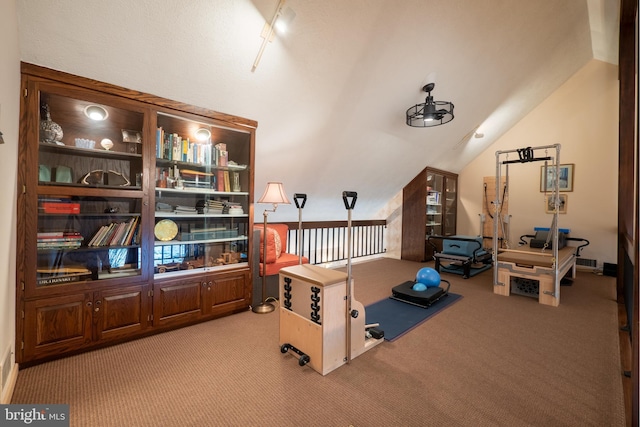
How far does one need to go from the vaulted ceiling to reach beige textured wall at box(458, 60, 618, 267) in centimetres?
42

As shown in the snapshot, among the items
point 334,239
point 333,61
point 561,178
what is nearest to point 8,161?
point 333,61

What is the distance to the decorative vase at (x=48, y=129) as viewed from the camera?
208 centimetres

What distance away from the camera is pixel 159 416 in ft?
5.14

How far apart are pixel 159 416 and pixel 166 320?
1.16 metres

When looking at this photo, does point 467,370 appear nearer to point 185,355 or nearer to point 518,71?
point 185,355

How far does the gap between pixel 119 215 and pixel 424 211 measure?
18.0 feet

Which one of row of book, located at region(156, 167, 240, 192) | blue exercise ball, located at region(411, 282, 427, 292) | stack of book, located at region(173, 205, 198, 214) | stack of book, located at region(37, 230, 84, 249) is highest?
row of book, located at region(156, 167, 240, 192)

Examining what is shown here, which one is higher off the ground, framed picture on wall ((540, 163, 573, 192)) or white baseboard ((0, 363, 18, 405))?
framed picture on wall ((540, 163, 573, 192))

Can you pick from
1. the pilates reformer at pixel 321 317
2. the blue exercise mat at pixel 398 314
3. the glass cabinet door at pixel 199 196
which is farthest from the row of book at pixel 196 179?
the blue exercise mat at pixel 398 314

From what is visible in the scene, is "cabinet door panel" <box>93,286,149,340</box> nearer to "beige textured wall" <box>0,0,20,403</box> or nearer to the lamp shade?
"beige textured wall" <box>0,0,20,403</box>

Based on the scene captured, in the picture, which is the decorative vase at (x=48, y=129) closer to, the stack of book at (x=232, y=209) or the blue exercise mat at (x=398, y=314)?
the stack of book at (x=232, y=209)

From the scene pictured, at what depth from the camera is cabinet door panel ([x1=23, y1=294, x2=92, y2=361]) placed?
198 centimetres

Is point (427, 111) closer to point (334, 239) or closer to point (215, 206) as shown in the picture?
point (215, 206)

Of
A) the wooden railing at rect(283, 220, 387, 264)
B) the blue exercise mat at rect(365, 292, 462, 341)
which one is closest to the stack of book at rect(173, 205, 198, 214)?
the wooden railing at rect(283, 220, 387, 264)
